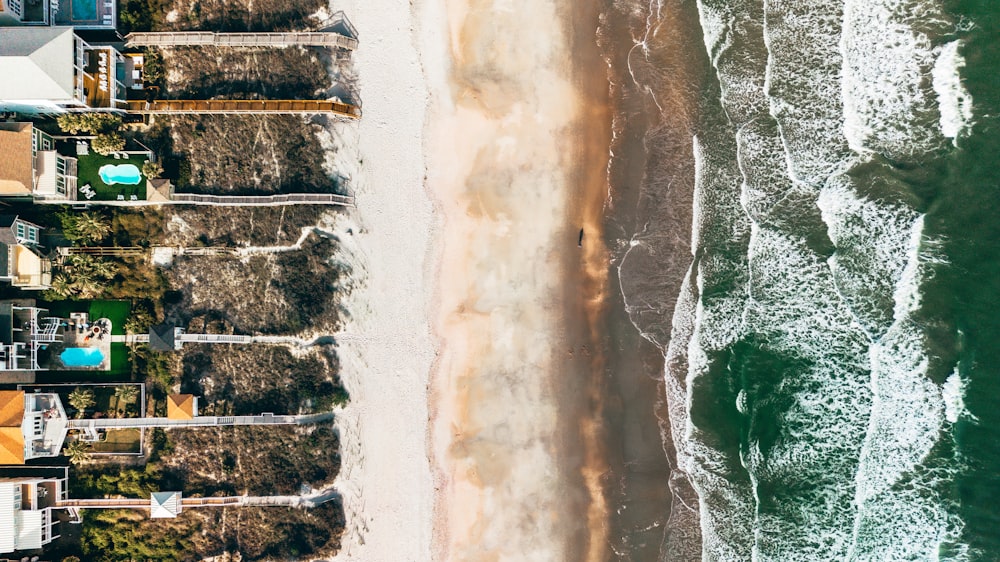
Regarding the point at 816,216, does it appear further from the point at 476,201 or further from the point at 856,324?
the point at 476,201

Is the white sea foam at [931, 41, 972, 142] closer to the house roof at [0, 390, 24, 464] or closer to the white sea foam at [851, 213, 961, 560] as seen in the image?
the white sea foam at [851, 213, 961, 560]

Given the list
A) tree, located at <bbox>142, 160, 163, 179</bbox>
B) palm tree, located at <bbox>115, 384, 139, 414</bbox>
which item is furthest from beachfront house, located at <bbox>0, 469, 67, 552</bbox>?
tree, located at <bbox>142, 160, 163, 179</bbox>

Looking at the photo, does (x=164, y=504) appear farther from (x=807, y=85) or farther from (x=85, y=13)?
(x=807, y=85)

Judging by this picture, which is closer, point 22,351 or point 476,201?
point 22,351

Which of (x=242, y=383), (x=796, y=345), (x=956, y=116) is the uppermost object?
(x=956, y=116)

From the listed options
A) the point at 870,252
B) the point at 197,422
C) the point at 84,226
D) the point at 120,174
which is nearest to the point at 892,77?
the point at 870,252

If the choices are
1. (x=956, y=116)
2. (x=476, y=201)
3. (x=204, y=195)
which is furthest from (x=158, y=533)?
(x=956, y=116)
